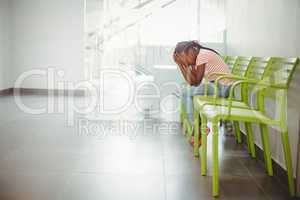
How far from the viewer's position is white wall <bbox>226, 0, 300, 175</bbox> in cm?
255

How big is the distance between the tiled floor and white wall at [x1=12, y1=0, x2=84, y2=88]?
294 centimetres

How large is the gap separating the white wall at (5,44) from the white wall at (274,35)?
4164mm

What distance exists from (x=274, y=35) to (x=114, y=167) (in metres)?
1.69

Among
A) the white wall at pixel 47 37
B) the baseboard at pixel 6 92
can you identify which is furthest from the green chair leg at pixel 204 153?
the baseboard at pixel 6 92

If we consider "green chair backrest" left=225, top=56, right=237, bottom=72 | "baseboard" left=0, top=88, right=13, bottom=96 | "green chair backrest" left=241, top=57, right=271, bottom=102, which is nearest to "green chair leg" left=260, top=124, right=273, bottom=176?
"green chair backrest" left=241, top=57, right=271, bottom=102

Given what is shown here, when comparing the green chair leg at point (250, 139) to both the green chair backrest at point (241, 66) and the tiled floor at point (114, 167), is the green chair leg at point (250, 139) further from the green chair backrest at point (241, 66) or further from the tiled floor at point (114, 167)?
the green chair backrest at point (241, 66)

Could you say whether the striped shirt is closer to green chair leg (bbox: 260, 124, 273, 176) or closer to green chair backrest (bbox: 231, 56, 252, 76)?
green chair backrest (bbox: 231, 56, 252, 76)

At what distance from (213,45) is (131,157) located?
3.15 m

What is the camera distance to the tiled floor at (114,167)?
7.80 feet

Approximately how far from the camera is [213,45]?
227 inches

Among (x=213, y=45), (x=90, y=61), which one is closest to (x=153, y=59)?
(x=213, y=45)

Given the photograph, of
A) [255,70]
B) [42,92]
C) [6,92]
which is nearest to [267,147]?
[255,70]

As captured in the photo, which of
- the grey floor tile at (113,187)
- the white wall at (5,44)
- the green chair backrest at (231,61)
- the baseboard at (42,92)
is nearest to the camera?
the grey floor tile at (113,187)

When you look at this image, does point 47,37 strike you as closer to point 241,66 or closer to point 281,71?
point 241,66
